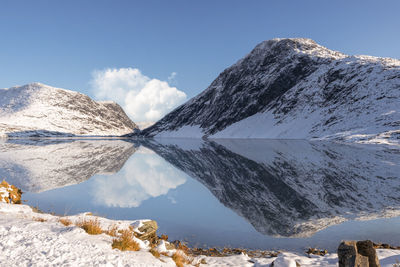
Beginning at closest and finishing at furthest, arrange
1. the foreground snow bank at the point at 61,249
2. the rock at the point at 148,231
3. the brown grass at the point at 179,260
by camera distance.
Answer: the foreground snow bank at the point at 61,249, the brown grass at the point at 179,260, the rock at the point at 148,231

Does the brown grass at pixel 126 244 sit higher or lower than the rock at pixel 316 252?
higher

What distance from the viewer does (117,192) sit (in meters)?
17.2

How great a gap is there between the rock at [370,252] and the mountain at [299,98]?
62.9 meters

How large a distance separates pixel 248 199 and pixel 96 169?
18.8 metres

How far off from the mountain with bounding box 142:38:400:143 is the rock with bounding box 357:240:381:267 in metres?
62.9

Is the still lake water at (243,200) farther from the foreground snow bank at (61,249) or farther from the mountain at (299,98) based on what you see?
the mountain at (299,98)

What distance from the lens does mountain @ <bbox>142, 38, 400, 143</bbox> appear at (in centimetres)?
7650

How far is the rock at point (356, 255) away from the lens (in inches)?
203

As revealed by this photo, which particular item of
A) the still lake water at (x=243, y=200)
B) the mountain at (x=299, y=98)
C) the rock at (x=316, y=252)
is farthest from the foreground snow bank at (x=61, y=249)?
the mountain at (x=299, y=98)

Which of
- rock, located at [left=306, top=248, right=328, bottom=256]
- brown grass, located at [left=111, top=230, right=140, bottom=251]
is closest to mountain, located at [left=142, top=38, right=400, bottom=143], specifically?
rock, located at [left=306, top=248, right=328, bottom=256]

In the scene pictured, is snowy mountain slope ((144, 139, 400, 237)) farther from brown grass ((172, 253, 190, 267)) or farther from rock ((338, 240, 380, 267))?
brown grass ((172, 253, 190, 267))

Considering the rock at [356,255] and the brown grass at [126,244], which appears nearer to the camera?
the rock at [356,255]

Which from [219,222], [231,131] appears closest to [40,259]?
[219,222]

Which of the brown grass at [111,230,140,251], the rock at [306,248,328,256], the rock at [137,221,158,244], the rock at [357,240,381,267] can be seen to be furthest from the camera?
the rock at [306,248,328,256]
